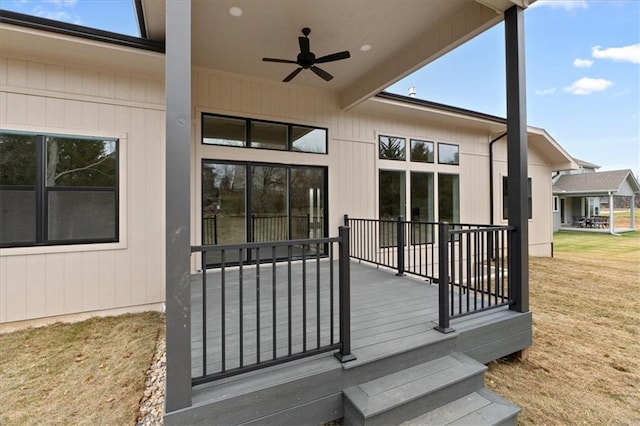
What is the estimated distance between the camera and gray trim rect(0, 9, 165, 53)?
3205 millimetres

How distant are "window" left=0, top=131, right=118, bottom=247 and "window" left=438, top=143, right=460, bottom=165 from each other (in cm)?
705

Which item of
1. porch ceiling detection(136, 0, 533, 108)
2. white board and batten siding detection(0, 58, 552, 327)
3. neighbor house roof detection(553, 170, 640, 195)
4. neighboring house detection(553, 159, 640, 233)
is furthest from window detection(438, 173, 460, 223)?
neighbor house roof detection(553, 170, 640, 195)

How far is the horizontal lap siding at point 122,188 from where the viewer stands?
3.68m

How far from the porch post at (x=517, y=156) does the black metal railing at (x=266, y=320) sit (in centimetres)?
199

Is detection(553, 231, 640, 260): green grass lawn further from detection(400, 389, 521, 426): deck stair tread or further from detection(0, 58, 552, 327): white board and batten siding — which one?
detection(400, 389, 521, 426): deck stair tread

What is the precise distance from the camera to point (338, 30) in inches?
158

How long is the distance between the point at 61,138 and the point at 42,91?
2.01ft

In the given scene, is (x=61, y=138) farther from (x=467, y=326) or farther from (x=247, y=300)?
(x=467, y=326)

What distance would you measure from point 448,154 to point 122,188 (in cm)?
735

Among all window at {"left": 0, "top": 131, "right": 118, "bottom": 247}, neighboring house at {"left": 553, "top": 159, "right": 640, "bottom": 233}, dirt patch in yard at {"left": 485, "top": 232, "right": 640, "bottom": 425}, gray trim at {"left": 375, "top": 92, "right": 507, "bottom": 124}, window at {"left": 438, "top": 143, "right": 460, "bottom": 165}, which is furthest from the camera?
neighboring house at {"left": 553, "top": 159, "right": 640, "bottom": 233}

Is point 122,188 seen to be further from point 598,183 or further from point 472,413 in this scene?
point 598,183

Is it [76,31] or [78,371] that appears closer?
[78,371]

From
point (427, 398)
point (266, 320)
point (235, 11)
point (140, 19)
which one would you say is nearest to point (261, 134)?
point (235, 11)

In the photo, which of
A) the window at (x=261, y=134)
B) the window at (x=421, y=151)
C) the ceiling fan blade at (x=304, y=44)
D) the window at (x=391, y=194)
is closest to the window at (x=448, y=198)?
the window at (x=421, y=151)
